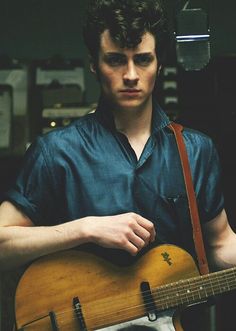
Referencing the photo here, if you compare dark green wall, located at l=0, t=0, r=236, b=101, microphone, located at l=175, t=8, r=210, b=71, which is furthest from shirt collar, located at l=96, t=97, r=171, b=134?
dark green wall, located at l=0, t=0, r=236, b=101

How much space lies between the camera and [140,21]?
6.94ft

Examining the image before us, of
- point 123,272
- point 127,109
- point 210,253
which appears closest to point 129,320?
point 123,272

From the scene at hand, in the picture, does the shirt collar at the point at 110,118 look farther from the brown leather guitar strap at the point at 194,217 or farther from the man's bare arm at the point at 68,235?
the man's bare arm at the point at 68,235

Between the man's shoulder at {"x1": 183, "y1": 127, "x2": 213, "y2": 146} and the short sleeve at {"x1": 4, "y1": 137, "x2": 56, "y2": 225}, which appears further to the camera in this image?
the man's shoulder at {"x1": 183, "y1": 127, "x2": 213, "y2": 146}

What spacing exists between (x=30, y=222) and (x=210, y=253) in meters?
0.74

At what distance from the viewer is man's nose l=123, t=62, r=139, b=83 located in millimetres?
2084

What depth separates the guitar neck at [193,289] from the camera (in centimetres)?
207

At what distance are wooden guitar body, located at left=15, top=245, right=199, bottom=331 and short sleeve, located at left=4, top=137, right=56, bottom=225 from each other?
18cm

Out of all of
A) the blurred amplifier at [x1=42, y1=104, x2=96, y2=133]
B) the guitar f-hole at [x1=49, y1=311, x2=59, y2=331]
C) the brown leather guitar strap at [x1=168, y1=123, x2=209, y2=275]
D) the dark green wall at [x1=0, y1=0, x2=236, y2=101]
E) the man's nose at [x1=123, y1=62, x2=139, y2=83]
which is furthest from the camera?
the dark green wall at [x1=0, y1=0, x2=236, y2=101]

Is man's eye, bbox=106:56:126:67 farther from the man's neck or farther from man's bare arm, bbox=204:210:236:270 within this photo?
man's bare arm, bbox=204:210:236:270

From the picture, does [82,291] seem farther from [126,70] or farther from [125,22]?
[125,22]

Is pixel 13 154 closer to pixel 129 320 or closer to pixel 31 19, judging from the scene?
pixel 31 19

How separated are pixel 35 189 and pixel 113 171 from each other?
0.95ft

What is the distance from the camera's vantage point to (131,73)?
209 centimetres
